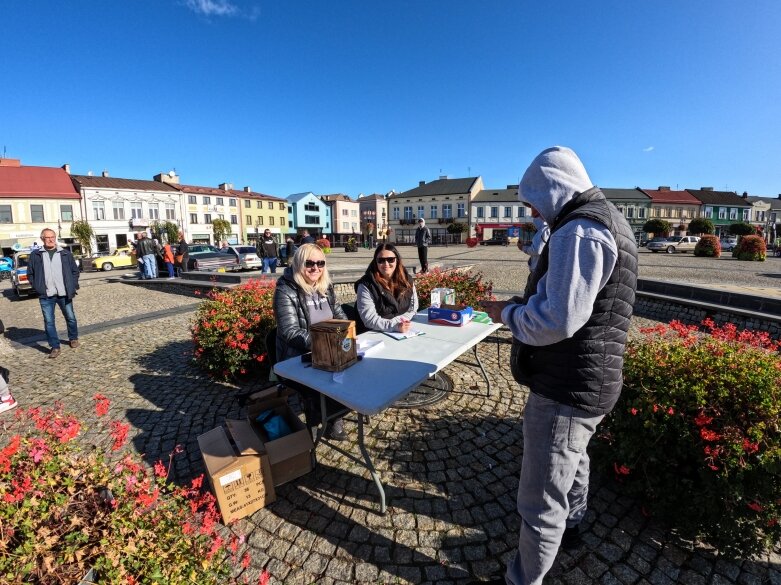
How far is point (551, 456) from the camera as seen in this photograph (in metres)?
1.63

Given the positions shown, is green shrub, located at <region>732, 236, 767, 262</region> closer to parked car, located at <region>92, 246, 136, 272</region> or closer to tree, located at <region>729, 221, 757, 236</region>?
tree, located at <region>729, 221, 757, 236</region>

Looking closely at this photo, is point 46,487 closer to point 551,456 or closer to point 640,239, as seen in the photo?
point 551,456

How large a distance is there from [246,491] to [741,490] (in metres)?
2.77

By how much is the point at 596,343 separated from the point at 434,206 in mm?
61581

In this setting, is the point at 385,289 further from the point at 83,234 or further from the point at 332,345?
the point at 83,234

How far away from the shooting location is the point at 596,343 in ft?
5.07

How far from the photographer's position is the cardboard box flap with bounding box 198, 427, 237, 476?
2.38 m

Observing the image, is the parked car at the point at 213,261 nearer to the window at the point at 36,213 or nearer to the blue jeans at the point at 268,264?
the blue jeans at the point at 268,264

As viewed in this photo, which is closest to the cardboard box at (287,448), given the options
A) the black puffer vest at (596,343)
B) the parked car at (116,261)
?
the black puffer vest at (596,343)

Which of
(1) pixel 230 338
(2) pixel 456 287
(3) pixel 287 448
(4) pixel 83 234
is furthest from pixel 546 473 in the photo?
(4) pixel 83 234

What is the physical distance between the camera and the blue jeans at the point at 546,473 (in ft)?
5.34

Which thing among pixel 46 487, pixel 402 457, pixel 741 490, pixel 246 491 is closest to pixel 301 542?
A: pixel 246 491

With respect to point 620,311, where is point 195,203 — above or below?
above

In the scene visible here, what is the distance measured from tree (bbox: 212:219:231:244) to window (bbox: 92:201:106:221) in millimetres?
11765
